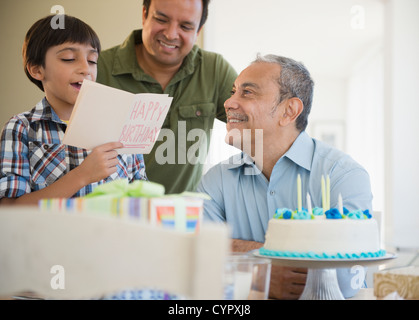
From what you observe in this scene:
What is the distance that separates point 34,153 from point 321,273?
0.95 metres

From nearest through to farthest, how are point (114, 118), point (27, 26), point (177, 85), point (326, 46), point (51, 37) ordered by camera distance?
point (114, 118) → point (51, 37) → point (177, 85) → point (27, 26) → point (326, 46)

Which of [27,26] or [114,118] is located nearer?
[114,118]

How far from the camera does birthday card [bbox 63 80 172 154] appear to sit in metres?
1.21

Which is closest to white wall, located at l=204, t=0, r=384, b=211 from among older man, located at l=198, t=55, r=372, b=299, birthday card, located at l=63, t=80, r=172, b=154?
older man, located at l=198, t=55, r=372, b=299

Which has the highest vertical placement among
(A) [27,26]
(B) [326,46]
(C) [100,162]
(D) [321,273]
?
(B) [326,46]

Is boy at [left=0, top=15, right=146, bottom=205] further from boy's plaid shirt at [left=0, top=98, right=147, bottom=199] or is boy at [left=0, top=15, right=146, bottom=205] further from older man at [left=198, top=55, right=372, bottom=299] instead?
older man at [left=198, top=55, right=372, bottom=299]

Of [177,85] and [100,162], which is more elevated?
[177,85]

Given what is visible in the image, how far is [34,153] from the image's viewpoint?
5.10ft

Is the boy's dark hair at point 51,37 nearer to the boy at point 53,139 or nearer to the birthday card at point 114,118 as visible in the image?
the boy at point 53,139

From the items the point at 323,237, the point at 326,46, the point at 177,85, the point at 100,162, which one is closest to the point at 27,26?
the point at 177,85

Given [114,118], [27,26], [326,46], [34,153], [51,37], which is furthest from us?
[326,46]

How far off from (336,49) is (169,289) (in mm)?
6295

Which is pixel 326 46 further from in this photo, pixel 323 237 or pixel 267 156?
pixel 323 237

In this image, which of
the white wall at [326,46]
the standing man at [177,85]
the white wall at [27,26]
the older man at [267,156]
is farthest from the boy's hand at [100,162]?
the white wall at [326,46]
